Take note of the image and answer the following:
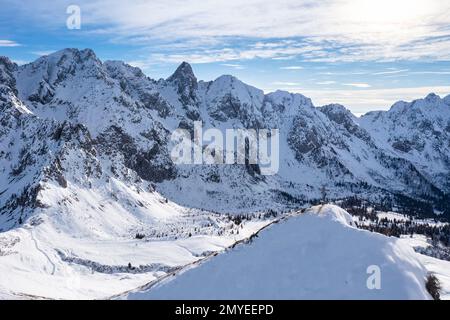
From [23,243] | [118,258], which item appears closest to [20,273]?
[23,243]

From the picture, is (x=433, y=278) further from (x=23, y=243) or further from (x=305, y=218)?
(x=23, y=243)

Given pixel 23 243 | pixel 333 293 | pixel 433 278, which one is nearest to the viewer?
pixel 333 293

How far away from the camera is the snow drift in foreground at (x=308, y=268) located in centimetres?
3008

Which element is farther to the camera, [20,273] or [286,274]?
[20,273]

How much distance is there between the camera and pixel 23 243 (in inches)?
6786

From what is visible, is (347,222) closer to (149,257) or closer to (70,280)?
(70,280)

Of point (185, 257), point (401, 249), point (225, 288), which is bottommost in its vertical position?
point (185, 257)

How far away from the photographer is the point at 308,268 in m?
32.6

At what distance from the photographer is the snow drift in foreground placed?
30.1 meters

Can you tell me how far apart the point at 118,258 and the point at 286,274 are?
156 m

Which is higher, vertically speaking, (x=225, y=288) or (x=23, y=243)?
(x=225, y=288)
